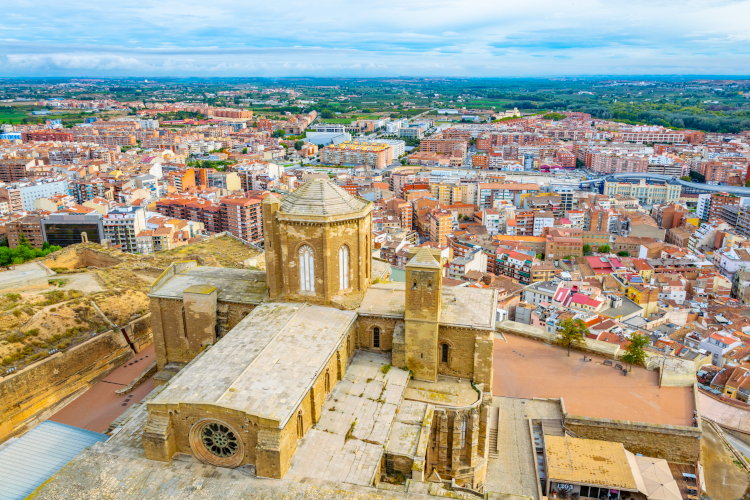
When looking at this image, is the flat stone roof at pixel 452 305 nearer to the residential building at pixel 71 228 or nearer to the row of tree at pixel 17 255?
the row of tree at pixel 17 255

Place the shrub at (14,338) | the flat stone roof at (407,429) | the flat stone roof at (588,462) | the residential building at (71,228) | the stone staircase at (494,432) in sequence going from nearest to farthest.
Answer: the flat stone roof at (407,429)
the flat stone roof at (588,462)
the stone staircase at (494,432)
the shrub at (14,338)
the residential building at (71,228)

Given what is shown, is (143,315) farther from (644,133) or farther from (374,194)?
(644,133)

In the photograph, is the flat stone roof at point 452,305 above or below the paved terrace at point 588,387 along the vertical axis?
above

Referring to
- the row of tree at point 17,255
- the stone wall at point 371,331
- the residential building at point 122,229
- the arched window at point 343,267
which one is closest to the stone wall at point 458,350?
the stone wall at point 371,331

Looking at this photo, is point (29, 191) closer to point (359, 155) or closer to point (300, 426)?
point (359, 155)

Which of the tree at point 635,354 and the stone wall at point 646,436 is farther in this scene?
the tree at point 635,354

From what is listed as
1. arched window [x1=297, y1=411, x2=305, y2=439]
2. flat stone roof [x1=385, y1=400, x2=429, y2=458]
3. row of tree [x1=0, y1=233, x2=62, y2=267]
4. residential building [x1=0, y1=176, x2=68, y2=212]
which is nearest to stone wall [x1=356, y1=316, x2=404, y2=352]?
flat stone roof [x1=385, y1=400, x2=429, y2=458]

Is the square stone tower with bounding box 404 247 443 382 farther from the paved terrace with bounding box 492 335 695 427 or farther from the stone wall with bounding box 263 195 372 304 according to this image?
the paved terrace with bounding box 492 335 695 427

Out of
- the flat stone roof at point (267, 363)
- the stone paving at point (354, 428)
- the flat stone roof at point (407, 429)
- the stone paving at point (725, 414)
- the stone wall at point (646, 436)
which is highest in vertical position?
the flat stone roof at point (267, 363)
